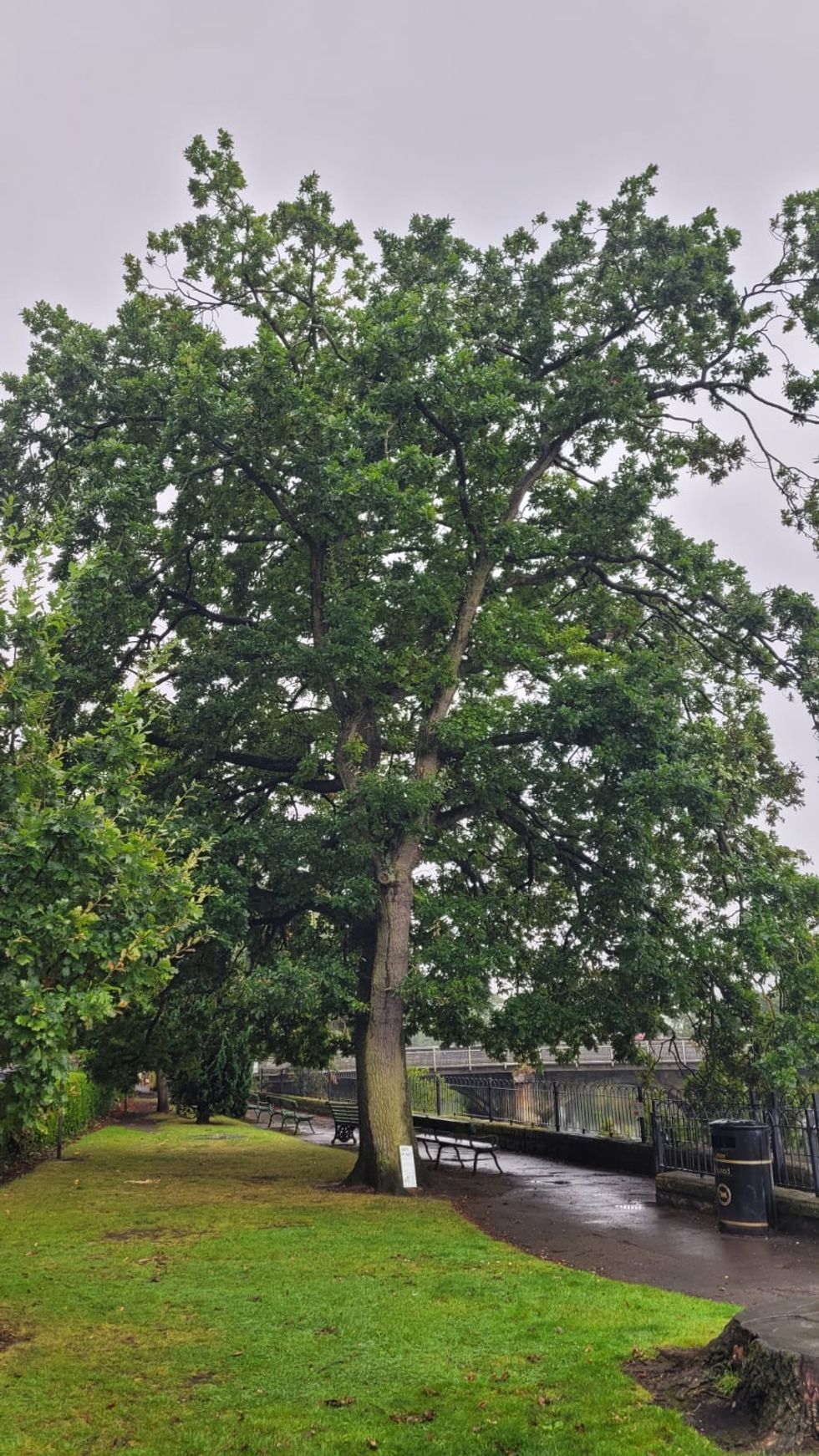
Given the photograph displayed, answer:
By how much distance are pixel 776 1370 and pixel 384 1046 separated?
10.2m

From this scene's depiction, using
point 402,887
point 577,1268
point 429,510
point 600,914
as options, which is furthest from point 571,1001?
point 429,510

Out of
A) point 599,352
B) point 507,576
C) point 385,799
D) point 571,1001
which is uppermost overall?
point 599,352

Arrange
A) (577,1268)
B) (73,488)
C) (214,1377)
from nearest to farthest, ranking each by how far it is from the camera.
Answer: (214,1377) < (577,1268) < (73,488)

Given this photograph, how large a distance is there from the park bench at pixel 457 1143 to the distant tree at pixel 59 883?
11417mm

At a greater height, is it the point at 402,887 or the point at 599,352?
the point at 599,352

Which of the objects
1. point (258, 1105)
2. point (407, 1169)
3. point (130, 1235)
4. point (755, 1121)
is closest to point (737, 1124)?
point (755, 1121)

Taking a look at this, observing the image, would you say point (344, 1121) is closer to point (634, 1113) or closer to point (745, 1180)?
point (634, 1113)

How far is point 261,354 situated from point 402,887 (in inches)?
325

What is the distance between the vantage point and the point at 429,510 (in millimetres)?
14469

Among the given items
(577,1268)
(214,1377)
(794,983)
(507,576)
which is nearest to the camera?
(214,1377)

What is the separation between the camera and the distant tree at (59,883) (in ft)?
18.8

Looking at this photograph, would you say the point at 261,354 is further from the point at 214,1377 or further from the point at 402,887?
the point at 214,1377

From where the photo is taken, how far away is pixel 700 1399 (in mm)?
5363

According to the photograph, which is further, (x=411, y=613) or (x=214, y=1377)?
(x=411, y=613)
